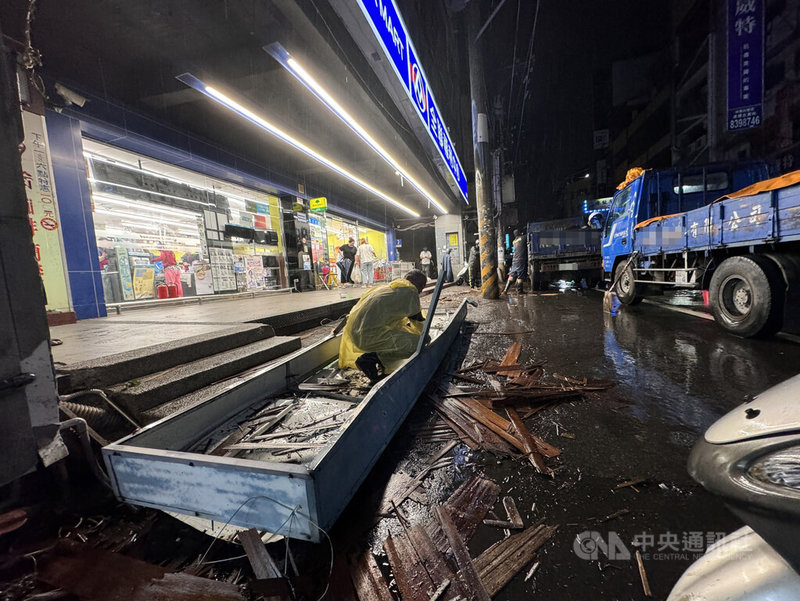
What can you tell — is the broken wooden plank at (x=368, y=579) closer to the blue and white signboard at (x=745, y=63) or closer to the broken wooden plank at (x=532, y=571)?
the broken wooden plank at (x=532, y=571)

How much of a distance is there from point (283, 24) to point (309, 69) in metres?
0.71

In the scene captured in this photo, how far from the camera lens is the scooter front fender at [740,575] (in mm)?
733

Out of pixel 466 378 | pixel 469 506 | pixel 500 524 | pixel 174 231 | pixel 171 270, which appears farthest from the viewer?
pixel 174 231

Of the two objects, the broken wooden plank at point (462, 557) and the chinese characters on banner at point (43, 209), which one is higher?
the chinese characters on banner at point (43, 209)

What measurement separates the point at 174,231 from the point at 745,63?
19862 millimetres

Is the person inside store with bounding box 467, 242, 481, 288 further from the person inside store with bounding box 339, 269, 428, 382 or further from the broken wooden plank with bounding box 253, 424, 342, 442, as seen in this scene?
the broken wooden plank with bounding box 253, 424, 342, 442

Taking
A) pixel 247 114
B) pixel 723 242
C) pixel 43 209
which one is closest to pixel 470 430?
pixel 723 242

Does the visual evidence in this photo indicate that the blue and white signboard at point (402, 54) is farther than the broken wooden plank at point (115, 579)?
Yes

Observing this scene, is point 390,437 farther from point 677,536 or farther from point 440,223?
point 440,223

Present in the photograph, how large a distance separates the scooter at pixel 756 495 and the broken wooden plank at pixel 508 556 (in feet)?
2.13

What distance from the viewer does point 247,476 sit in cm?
142

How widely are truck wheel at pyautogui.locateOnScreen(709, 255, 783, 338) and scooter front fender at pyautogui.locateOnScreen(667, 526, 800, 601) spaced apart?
502 centimetres

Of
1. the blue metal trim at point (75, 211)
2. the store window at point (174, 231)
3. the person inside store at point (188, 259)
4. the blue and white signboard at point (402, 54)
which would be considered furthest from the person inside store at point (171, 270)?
the blue and white signboard at point (402, 54)

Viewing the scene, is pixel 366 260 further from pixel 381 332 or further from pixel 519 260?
pixel 381 332
